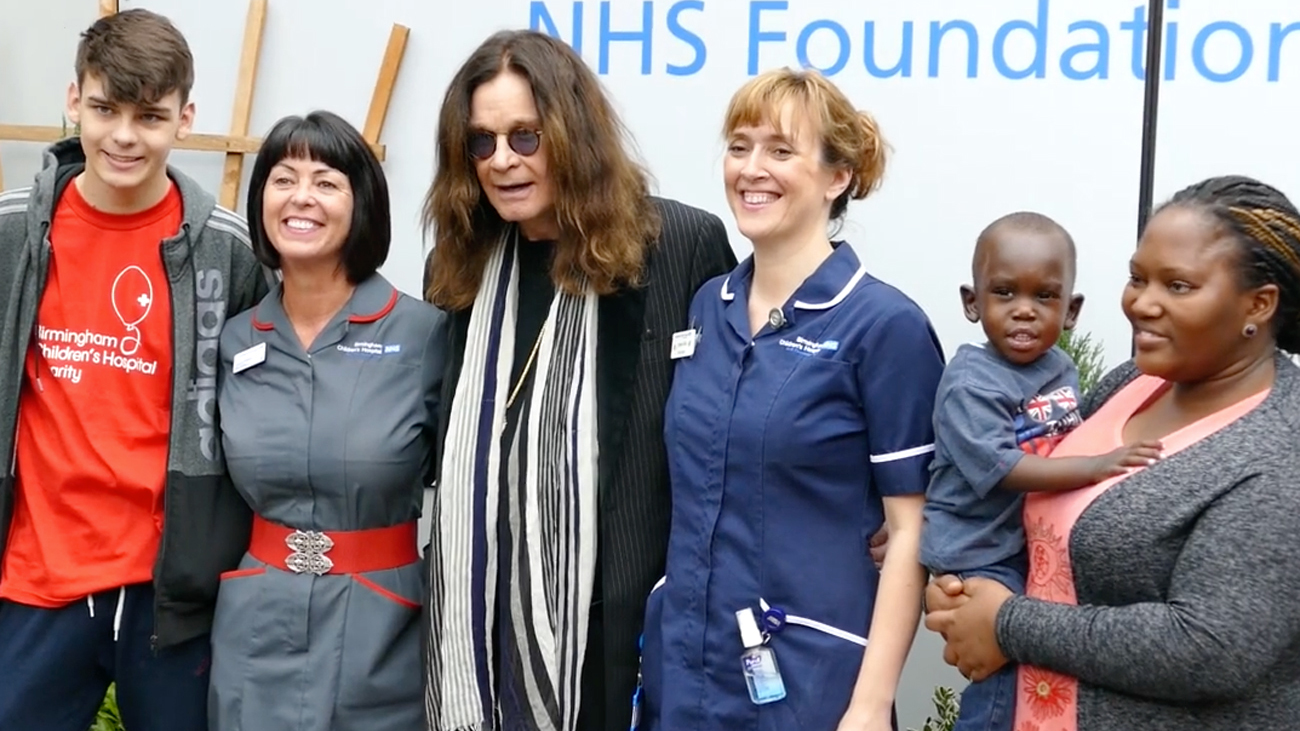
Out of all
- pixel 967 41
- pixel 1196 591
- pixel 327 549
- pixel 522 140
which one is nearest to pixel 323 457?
pixel 327 549

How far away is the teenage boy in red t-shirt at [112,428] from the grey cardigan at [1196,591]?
1712 mm

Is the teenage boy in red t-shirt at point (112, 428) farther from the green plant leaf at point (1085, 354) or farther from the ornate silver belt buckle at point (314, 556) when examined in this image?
the green plant leaf at point (1085, 354)

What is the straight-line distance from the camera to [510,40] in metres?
2.59

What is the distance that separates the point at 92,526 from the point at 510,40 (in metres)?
1.29

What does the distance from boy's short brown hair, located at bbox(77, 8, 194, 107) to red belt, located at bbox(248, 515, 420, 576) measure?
0.90m

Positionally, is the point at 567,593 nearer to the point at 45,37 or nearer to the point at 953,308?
the point at 953,308

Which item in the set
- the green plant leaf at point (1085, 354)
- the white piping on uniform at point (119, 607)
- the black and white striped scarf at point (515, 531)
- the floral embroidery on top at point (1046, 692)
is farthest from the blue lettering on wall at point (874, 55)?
the white piping on uniform at point (119, 607)

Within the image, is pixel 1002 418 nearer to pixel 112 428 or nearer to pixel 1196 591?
pixel 1196 591

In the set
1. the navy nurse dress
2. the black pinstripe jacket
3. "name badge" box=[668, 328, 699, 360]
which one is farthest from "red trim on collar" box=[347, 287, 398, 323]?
the navy nurse dress

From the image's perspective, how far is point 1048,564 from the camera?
6.77 ft

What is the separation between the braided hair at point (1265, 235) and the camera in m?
1.88

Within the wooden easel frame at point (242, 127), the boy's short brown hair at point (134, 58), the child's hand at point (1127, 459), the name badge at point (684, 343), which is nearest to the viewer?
the child's hand at point (1127, 459)

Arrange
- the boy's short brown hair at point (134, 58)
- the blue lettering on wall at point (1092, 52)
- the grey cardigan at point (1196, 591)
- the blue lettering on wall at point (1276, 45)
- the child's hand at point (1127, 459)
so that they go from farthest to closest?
1. the blue lettering on wall at point (1092, 52)
2. the blue lettering on wall at point (1276, 45)
3. the boy's short brown hair at point (134, 58)
4. the child's hand at point (1127, 459)
5. the grey cardigan at point (1196, 591)

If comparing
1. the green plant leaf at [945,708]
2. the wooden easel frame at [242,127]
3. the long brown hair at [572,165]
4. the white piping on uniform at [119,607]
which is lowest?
the green plant leaf at [945,708]
